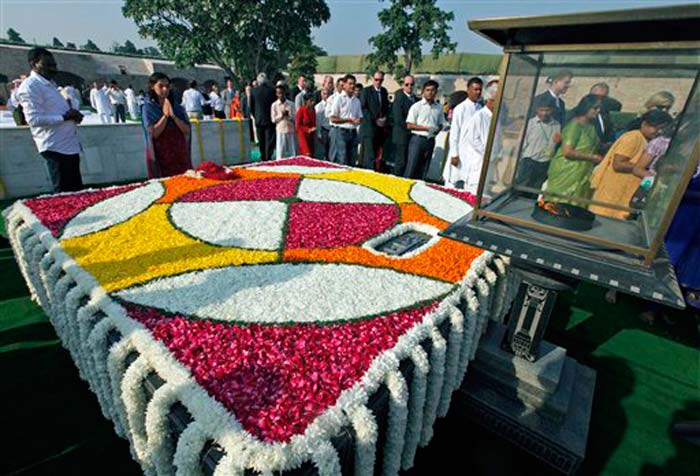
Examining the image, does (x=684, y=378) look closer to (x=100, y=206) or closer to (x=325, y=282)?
(x=325, y=282)

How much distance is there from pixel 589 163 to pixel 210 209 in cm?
331

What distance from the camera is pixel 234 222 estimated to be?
3.28 m

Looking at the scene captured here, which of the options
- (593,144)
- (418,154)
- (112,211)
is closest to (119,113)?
(418,154)

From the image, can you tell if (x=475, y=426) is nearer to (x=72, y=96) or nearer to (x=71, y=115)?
(x=71, y=115)

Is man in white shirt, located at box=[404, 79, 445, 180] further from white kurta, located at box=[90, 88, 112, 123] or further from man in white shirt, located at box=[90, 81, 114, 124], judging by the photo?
white kurta, located at box=[90, 88, 112, 123]

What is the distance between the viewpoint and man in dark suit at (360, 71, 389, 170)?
754cm

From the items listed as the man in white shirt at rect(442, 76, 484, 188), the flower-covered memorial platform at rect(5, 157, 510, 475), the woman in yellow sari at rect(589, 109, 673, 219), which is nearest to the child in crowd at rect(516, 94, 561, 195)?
the woman in yellow sari at rect(589, 109, 673, 219)

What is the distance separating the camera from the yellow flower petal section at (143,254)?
2.27 meters

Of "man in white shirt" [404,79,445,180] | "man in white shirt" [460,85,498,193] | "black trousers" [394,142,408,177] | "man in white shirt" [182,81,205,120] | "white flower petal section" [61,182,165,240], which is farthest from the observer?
"man in white shirt" [182,81,205,120]

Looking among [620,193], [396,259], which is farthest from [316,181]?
[620,193]

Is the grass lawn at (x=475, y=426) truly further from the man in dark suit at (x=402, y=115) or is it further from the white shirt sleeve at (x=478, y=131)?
the man in dark suit at (x=402, y=115)

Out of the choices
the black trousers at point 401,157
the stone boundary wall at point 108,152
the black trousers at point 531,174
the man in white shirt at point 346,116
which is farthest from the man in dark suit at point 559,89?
the stone boundary wall at point 108,152

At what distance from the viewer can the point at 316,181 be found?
15.6 ft

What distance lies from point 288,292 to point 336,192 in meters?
2.34
